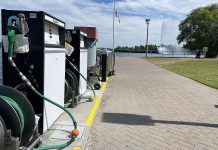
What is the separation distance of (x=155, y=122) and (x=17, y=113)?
10.8 feet

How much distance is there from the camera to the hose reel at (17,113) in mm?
3998

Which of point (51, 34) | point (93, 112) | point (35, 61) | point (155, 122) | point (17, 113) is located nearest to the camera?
point (17, 113)

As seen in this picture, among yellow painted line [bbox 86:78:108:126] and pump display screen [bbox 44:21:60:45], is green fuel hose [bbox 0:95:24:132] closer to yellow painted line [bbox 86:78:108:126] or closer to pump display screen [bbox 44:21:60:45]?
pump display screen [bbox 44:21:60:45]

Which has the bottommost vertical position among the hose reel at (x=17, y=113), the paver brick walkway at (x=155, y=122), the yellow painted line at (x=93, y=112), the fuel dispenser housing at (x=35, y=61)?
the paver brick walkway at (x=155, y=122)

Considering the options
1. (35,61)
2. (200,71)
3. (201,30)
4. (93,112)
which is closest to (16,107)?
(35,61)

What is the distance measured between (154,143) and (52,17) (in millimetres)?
2558

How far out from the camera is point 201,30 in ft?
192

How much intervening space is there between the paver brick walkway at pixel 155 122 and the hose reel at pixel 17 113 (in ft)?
3.25

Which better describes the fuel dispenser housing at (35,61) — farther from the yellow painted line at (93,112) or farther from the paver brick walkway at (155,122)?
the yellow painted line at (93,112)

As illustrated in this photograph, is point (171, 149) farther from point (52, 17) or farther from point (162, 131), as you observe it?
point (52, 17)

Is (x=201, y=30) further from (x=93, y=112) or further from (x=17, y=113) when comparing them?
(x=17, y=113)

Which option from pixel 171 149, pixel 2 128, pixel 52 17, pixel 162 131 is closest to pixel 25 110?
pixel 2 128

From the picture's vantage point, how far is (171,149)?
201 inches

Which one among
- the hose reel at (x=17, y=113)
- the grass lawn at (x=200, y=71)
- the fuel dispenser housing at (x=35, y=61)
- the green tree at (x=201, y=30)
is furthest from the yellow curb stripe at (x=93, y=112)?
the green tree at (x=201, y=30)
